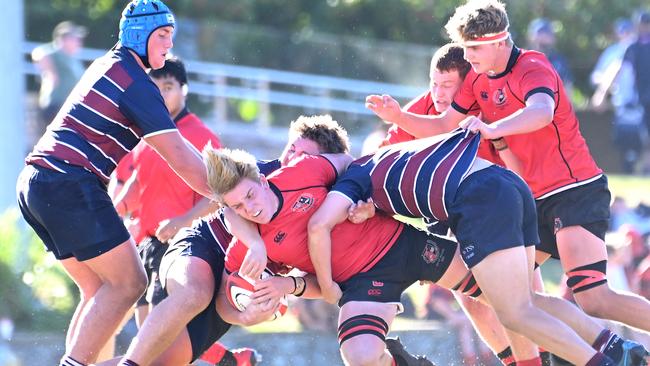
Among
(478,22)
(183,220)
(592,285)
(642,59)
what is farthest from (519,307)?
(642,59)

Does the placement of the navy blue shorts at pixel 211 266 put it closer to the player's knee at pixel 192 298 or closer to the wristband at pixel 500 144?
the player's knee at pixel 192 298

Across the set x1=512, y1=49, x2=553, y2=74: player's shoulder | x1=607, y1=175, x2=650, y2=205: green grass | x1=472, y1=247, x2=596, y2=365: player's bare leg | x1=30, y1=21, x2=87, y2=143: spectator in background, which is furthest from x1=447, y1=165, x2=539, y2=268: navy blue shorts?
x1=30, y1=21, x2=87, y2=143: spectator in background

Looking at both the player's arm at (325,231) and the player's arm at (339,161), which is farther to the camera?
the player's arm at (339,161)

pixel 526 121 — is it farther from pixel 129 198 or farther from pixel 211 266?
pixel 129 198

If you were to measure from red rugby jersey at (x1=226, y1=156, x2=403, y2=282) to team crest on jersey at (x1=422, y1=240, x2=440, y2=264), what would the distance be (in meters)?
0.16

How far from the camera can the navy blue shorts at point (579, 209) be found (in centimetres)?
669

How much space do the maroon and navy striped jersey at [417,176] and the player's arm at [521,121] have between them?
54 mm

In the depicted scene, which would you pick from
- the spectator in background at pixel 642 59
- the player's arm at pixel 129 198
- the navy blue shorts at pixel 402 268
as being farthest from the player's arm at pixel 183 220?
the spectator in background at pixel 642 59

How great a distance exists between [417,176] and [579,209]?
104 cm

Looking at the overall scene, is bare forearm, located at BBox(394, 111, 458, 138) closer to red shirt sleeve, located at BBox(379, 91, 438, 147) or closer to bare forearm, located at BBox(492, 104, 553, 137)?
red shirt sleeve, located at BBox(379, 91, 438, 147)

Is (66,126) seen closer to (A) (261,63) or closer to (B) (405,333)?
(B) (405,333)

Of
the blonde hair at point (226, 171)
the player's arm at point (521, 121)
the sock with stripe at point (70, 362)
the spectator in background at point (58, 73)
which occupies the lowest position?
the spectator in background at point (58, 73)

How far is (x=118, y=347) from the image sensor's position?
894 cm

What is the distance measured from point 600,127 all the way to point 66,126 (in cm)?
991
